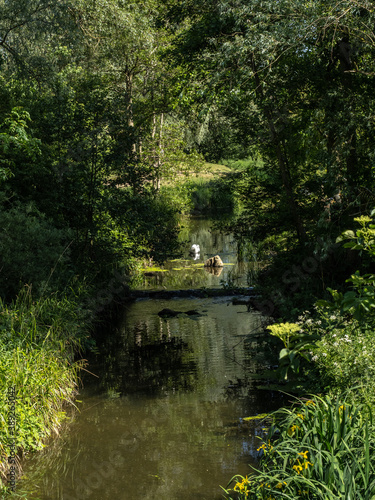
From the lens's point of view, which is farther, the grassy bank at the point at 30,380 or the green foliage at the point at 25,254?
the green foliage at the point at 25,254

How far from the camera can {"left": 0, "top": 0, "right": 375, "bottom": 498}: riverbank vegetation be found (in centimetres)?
534

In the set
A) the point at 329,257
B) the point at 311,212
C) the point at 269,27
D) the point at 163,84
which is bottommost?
the point at 329,257

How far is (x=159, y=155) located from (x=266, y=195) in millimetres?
11317

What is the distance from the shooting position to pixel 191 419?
6309mm

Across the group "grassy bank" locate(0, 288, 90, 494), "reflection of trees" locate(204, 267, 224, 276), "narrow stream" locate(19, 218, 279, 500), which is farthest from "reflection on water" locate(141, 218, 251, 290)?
"grassy bank" locate(0, 288, 90, 494)

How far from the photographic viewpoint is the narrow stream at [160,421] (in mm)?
4949

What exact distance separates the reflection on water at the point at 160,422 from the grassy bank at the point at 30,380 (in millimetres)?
239

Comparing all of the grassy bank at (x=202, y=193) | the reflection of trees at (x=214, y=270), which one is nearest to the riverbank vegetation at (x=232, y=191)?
the grassy bank at (x=202, y=193)

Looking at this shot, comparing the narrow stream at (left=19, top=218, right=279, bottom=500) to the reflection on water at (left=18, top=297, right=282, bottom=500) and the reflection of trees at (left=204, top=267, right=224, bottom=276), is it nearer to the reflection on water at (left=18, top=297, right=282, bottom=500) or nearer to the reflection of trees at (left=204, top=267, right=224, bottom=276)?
the reflection on water at (left=18, top=297, right=282, bottom=500)

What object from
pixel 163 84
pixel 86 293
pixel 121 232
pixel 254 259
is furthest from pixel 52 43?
pixel 86 293

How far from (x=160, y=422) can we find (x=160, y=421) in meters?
0.02

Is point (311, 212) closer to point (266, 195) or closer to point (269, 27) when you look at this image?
point (266, 195)

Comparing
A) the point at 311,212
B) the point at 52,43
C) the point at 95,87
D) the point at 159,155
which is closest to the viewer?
the point at 311,212

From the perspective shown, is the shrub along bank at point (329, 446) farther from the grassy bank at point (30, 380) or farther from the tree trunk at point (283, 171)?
the tree trunk at point (283, 171)
